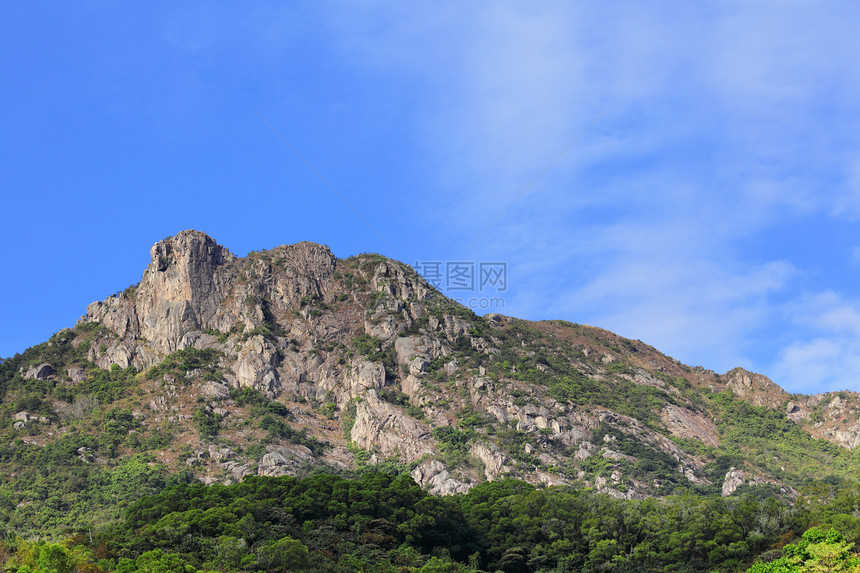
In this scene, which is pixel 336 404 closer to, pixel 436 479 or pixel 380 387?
pixel 380 387

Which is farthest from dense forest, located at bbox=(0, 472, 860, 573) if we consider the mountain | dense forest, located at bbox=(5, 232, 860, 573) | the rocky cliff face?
the rocky cliff face

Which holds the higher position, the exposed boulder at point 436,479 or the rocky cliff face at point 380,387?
the rocky cliff face at point 380,387

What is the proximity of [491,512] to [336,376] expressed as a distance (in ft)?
213

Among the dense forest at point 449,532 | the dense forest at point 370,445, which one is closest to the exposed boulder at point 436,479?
the dense forest at point 370,445

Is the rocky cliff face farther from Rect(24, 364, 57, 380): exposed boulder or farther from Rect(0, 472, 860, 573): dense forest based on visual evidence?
Rect(0, 472, 860, 573): dense forest

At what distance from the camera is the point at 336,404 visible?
162 metres

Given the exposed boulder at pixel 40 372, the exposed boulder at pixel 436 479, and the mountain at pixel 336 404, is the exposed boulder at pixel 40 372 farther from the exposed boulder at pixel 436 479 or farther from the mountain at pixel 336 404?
the exposed boulder at pixel 436 479

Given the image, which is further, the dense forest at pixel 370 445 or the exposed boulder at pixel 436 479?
the exposed boulder at pixel 436 479

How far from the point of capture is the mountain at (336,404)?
139750 millimetres

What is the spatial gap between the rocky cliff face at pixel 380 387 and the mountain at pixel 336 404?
36 cm

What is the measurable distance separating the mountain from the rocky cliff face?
0.36m

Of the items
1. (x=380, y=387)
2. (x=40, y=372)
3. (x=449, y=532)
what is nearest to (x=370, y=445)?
(x=380, y=387)

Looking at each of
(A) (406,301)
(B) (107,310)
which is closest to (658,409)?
(A) (406,301)

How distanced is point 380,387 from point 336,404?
7.78 meters
